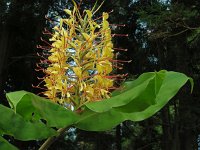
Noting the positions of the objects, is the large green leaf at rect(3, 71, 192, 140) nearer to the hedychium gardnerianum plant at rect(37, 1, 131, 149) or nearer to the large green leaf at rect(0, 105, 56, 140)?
the large green leaf at rect(0, 105, 56, 140)

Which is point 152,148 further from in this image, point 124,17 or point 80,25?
point 80,25

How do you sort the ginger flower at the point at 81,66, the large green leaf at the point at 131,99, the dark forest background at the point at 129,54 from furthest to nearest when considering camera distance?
1. the dark forest background at the point at 129,54
2. the ginger flower at the point at 81,66
3. the large green leaf at the point at 131,99

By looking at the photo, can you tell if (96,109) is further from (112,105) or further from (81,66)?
(81,66)

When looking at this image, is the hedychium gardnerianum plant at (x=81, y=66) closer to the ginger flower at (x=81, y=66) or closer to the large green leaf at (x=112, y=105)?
the ginger flower at (x=81, y=66)

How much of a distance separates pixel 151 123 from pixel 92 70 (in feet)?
39.5

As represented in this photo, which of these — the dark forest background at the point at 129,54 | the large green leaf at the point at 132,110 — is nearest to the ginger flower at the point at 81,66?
the large green leaf at the point at 132,110

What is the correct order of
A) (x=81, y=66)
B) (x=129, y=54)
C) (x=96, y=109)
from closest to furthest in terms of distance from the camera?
(x=96, y=109)
(x=81, y=66)
(x=129, y=54)

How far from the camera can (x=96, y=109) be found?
101cm

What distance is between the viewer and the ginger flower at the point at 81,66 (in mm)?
1255

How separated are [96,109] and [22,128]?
0.65 feet

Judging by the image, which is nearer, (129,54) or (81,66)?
(81,66)

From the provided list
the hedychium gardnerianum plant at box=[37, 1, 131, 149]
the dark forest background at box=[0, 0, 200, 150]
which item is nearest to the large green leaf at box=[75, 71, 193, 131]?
the hedychium gardnerianum plant at box=[37, 1, 131, 149]

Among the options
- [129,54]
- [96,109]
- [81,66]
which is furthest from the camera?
[129,54]

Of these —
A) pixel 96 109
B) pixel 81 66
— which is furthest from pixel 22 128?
pixel 81 66
